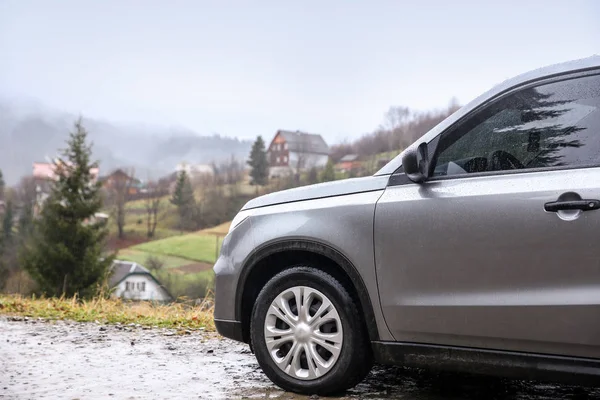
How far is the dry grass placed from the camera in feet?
22.9

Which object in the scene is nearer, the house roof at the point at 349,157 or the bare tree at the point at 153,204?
the house roof at the point at 349,157

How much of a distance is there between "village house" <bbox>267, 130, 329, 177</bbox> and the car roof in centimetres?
10494

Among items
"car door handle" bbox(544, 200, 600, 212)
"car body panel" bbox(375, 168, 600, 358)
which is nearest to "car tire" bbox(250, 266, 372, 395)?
"car body panel" bbox(375, 168, 600, 358)

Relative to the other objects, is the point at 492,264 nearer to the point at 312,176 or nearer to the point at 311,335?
the point at 311,335

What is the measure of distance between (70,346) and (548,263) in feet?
14.2

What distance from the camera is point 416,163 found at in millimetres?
3529

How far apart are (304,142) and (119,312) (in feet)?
449

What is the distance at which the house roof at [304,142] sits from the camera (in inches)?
5394

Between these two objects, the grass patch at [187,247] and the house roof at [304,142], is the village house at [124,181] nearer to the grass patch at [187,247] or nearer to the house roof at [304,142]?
the grass patch at [187,247]

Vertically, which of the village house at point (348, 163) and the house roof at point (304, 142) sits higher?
the house roof at point (304, 142)

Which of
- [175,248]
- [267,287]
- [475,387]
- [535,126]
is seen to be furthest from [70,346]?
[175,248]

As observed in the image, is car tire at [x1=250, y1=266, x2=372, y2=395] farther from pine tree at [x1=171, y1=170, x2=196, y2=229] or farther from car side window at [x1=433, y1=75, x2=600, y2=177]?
pine tree at [x1=171, y1=170, x2=196, y2=229]

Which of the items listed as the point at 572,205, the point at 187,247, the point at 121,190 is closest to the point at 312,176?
the point at 187,247

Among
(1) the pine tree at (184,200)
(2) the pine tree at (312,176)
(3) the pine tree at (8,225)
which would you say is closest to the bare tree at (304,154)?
(2) the pine tree at (312,176)
